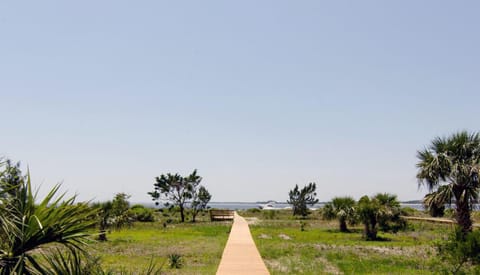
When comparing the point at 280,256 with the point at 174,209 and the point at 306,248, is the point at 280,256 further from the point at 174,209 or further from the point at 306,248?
the point at 174,209

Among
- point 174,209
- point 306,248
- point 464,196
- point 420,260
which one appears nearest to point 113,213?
point 306,248

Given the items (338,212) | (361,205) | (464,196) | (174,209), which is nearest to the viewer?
(464,196)

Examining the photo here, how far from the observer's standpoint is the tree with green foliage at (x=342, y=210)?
27175 millimetres

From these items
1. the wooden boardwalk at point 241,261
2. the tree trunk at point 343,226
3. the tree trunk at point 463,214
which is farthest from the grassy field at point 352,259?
the tree trunk at point 343,226

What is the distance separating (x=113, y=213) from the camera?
24.7 meters

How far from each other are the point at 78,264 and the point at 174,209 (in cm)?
4698

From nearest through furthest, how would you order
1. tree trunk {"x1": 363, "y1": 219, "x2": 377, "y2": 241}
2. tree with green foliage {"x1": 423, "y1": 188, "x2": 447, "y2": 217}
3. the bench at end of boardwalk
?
tree with green foliage {"x1": 423, "y1": 188, "x2": 447, "y2": 217} < tree trunk {"x1": 363, "y1": 219, "x2": 377, "y2": 241} < the bench at end of boardwalk

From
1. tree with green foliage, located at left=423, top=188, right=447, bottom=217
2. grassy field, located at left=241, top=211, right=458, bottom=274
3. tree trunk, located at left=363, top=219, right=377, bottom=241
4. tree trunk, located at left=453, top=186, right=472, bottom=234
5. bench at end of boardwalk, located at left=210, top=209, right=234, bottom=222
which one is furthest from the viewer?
bench at end of boardwalk, located at left=210, top=209, right=234, bottom=222

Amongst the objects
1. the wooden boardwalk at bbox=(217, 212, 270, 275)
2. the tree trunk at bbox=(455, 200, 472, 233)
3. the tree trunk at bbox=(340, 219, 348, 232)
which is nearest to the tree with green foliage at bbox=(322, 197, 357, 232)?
the tree trunk at bbox=(340, 219, 348, 232)

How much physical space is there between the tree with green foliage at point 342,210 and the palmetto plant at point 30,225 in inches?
944

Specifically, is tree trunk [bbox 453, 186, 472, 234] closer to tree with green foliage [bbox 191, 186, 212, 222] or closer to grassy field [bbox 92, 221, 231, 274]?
grassy field [bbox 92, 221, 231, 274]

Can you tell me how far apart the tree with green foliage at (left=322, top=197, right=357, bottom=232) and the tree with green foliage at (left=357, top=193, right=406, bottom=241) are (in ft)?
7.77

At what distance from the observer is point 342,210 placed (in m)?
28.3

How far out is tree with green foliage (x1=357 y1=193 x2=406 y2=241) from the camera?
23077mm
